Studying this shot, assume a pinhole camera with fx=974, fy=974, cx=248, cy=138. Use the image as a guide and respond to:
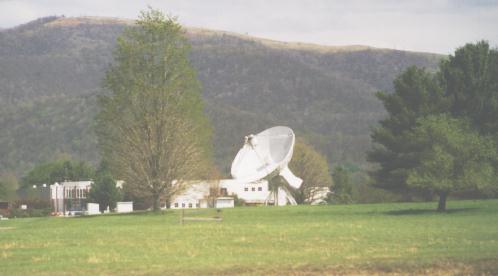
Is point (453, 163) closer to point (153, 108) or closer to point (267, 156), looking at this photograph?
point (153, 108)

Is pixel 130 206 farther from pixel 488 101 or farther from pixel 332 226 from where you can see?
pixel 332 226

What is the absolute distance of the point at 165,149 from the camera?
207 feet

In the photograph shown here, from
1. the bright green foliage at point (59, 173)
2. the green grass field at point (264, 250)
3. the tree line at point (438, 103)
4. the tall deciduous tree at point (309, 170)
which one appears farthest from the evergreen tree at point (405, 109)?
the bright green foliage at point (59, 173)

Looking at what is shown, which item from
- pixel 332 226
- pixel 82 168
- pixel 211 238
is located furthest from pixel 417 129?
pixel 82 168

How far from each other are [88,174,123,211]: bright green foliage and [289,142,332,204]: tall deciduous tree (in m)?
26.3

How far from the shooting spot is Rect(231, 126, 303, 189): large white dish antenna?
10062 cm

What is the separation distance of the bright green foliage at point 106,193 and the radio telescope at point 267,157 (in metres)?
13.8

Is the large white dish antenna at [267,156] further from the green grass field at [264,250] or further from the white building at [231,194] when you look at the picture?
the green grass field at [264,250]

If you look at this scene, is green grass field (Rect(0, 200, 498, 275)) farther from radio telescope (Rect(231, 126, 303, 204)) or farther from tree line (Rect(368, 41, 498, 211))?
radio telescope (Rect(231, 126, 303, 204))

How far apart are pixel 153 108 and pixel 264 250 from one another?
119 feet

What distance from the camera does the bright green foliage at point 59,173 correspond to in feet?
460

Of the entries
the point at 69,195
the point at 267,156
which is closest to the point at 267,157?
the point at 267,156

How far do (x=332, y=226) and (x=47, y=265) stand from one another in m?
17.3

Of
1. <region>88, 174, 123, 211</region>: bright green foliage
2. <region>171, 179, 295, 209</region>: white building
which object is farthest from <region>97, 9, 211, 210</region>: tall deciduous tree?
<region>171, 179, 295, 209</region>: white building
